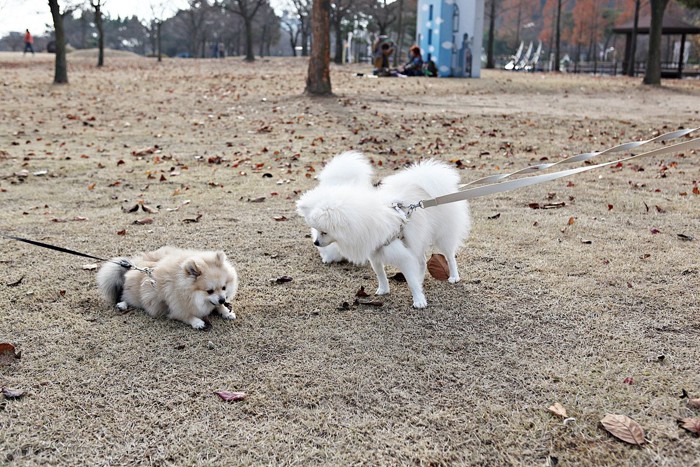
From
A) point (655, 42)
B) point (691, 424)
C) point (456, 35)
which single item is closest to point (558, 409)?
point (691, 424)

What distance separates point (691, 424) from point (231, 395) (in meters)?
1.95

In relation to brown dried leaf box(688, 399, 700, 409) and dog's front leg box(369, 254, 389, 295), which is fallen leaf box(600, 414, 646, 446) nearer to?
brown dried leaf box(688, 399, 700, 409)

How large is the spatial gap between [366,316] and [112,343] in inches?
55.8

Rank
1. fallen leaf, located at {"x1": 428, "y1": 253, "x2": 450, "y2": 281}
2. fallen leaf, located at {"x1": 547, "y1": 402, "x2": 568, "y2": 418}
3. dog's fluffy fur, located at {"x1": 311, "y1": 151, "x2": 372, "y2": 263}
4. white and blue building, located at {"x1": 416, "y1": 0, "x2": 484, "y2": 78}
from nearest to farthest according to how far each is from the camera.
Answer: fallen leaf, located at {"x1": 547, "y1": 402, "x2": 568, "y2": 418} → fallen leaf, located at {"x1": 428, "y1": 253, "x2": 450, "y2": 281} → dog's fluffy fur, located at {"x1": 311, "y1": 151, "x2": 372, "y2": 263} → white and blue building, located at {"x1": 416, "y1": 0, "x2": 484, "y2": 78}

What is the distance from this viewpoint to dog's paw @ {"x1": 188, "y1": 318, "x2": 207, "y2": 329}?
3557 millimetres

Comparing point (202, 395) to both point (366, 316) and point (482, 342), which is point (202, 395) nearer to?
point (366, 316)

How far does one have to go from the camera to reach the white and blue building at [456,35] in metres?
25.6

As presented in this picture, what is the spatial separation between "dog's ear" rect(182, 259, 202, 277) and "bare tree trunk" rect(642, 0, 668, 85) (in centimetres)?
2211

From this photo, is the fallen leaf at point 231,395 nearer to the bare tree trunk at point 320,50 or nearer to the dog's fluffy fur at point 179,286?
the dog's fluffy fur at point 179,286

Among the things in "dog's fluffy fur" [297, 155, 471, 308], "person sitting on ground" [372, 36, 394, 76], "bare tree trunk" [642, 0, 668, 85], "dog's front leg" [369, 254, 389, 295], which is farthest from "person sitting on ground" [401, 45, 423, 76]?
"dog's front leg" [369, 254, 389, 295]

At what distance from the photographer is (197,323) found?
3561 millimetres

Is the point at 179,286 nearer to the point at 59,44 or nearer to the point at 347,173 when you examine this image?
the point at 347,173

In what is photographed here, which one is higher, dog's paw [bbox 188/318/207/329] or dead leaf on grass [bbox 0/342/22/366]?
dog's paw [bbox 188/318/207/329]

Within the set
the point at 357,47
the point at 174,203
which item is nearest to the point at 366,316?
the point at 174,203
